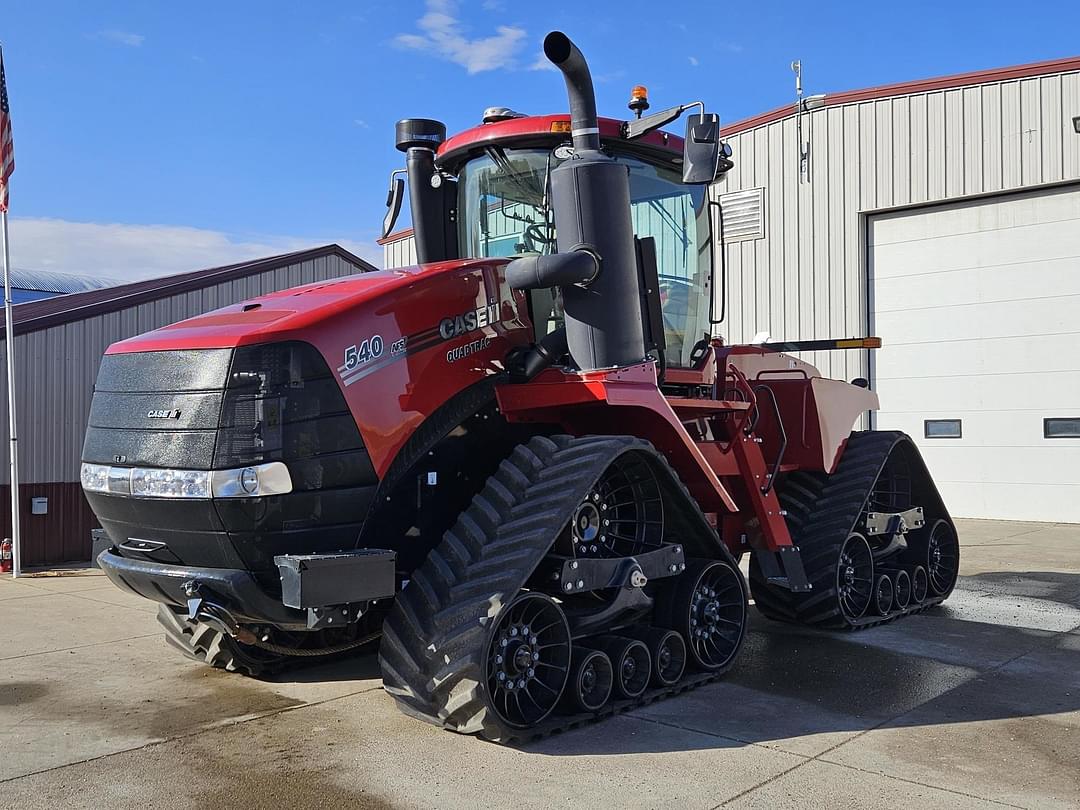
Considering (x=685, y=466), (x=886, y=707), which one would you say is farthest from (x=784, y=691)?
(x=685, y=466)

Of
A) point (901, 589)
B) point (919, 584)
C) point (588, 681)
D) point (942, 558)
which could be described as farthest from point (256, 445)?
point (942, 558)

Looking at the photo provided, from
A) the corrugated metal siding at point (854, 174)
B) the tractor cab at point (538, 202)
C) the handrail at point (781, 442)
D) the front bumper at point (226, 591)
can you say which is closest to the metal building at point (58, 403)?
the tractor cab at point (538, 202)

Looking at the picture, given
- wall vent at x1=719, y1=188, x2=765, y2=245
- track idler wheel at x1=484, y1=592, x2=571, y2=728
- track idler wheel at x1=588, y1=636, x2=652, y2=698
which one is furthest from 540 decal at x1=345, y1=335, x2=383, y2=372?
wall vent at x1=719, y1=188, x2=765, y2=245

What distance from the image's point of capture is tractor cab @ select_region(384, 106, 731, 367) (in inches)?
219

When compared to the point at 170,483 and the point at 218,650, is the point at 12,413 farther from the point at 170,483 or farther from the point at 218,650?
the point at 170,483

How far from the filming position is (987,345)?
14125 mm

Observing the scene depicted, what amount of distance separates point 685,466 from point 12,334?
8.37 metres

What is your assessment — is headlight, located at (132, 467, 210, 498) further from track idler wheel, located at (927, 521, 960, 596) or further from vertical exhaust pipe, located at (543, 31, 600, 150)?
track idler wheel, located at (927, 521, 960, 596)

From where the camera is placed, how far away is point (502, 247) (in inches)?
230

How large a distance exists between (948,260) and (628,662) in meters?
11.1

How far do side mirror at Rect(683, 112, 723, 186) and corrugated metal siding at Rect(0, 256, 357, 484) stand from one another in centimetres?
944

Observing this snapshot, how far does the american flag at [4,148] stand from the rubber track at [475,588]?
8404mm

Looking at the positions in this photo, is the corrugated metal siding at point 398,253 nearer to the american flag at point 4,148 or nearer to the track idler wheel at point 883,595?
the american flag at point 4,148

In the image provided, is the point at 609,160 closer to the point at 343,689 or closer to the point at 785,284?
the point at 343,689
